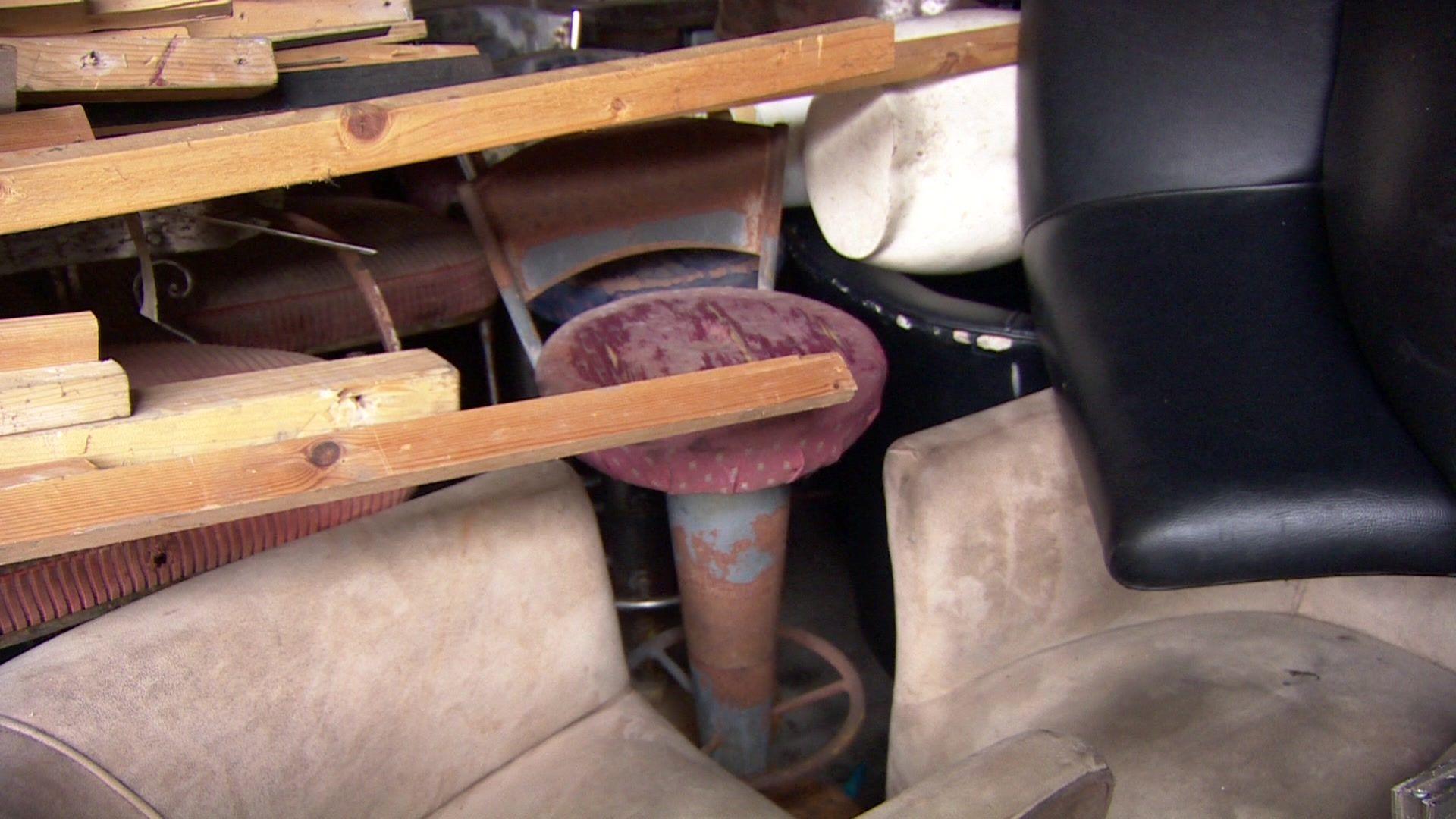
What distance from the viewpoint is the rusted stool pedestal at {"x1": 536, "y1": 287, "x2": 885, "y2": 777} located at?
127 cm

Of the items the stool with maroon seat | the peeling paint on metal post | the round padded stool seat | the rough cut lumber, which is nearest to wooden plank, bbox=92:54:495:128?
the rough cut lumber

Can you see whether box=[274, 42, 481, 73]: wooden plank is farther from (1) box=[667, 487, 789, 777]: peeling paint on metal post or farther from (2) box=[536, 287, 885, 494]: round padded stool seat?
(1) box=[667, 487, 789, 777]: peeling paint on metal post

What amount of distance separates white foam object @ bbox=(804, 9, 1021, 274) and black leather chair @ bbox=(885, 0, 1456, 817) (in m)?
0.09

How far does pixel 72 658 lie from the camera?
37.4 inches

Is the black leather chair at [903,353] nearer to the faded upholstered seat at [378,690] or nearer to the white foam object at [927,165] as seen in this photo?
the white foam object at [927,165]

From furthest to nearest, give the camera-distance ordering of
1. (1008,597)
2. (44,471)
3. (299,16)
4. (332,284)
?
(332,284)
(299,16)
(1008,597)
(44,471)

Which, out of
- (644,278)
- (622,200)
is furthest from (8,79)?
(644,278)

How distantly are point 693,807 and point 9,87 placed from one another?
965mm

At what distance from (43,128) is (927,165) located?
1.07 m

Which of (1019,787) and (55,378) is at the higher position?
(55,378)

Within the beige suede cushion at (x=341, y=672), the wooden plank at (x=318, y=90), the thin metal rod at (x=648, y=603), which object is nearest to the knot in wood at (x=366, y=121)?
the wooden plank at (x=318, y=90)

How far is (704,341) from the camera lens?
1.43m

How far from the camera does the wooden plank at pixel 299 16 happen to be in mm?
1487

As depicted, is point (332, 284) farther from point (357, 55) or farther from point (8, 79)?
point (8, 79)
